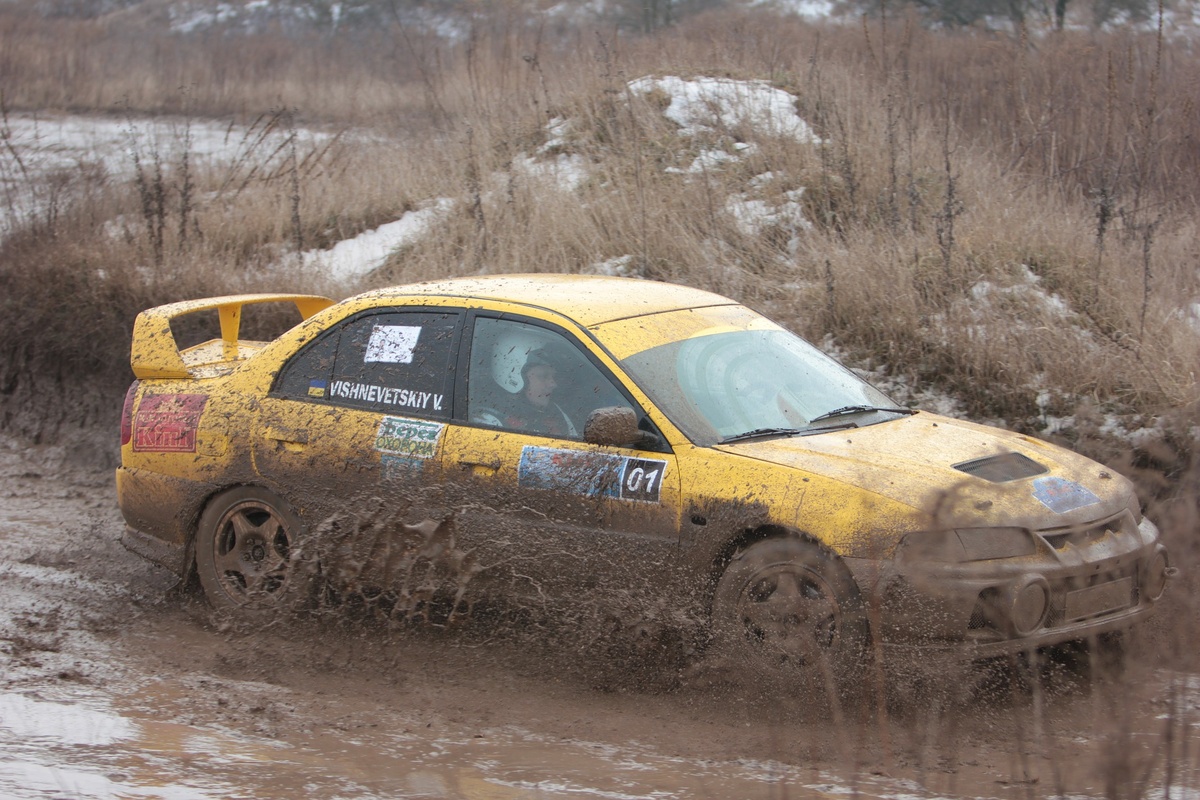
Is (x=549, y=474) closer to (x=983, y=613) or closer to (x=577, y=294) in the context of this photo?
(x=577, y=294)

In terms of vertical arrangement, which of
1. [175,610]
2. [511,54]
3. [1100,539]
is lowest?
[175,610]

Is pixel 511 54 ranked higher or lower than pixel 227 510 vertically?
higher

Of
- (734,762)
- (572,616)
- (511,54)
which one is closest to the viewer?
(734,762)

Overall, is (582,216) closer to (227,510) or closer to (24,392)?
(24,392)

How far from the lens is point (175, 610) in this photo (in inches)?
227

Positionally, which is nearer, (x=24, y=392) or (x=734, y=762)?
(x=734, y=762)

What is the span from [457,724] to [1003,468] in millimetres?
2288

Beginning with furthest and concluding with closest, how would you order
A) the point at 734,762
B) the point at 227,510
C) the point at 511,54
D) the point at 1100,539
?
1. the point at 511,54
2. the point at 227,510
3. the point at 1100,539
4. the point at 734,762

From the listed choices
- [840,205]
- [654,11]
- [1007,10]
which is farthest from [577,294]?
[654,11]

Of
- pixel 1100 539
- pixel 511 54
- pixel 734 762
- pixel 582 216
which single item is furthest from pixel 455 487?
pixel 511 54

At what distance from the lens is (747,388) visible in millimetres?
5008

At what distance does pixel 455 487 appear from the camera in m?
4.94

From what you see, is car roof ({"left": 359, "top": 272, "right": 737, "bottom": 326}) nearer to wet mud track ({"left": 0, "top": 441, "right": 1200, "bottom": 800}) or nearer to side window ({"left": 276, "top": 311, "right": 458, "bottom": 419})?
side window ({"left": 276, "top": 311, "right": 458, "bottom": 419})

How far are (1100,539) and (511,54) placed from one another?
10.7m
